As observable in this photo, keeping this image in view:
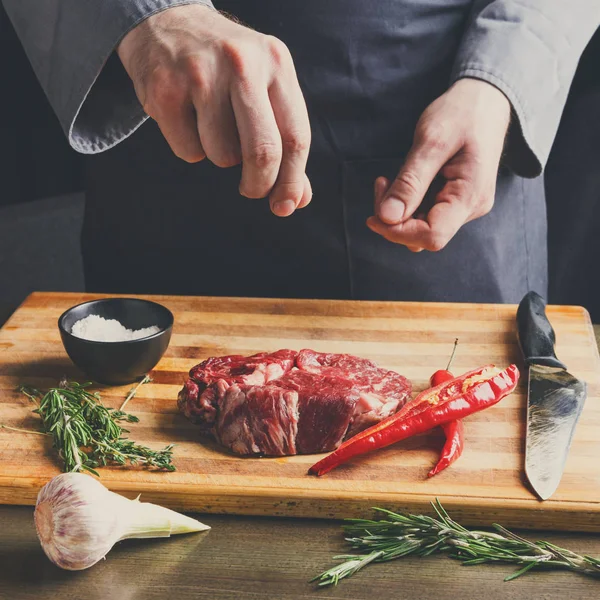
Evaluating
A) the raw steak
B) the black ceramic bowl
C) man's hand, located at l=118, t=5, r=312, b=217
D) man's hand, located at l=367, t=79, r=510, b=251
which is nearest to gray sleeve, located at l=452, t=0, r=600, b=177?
man's hand, located at l=367, t=79, r=510, b=251

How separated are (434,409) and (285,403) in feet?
1.05

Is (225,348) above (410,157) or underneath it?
underneath

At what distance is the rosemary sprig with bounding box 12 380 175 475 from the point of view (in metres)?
1.69

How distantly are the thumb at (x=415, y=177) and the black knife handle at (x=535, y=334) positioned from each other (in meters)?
0.42

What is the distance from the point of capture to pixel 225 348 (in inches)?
89.2

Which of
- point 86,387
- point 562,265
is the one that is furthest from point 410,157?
point 562,265

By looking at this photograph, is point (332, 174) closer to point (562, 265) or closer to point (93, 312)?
point (93, 312)

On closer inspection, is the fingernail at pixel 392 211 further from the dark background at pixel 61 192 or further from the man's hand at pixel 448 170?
the dark background at pixel 61 192

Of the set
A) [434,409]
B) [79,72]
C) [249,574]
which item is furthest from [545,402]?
[79,72]

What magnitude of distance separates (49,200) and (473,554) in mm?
3648

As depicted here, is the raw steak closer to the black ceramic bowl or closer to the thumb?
the black ceramic bowl

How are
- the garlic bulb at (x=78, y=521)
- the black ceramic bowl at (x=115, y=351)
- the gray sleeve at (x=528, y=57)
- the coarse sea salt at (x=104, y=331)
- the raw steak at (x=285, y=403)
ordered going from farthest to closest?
the gray sleeve at (x=528, y=57), the coarse sea salt at (x=104, y=331), the black ceramic bowl at (x=115, y=351), the raw steak at (x=285, y=403), the garlic bulb at (x=78, y=521)

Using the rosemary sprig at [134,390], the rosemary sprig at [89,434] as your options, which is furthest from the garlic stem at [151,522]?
the rosemary sprig at [134,390]

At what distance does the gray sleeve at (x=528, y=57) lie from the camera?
7.77 ft
